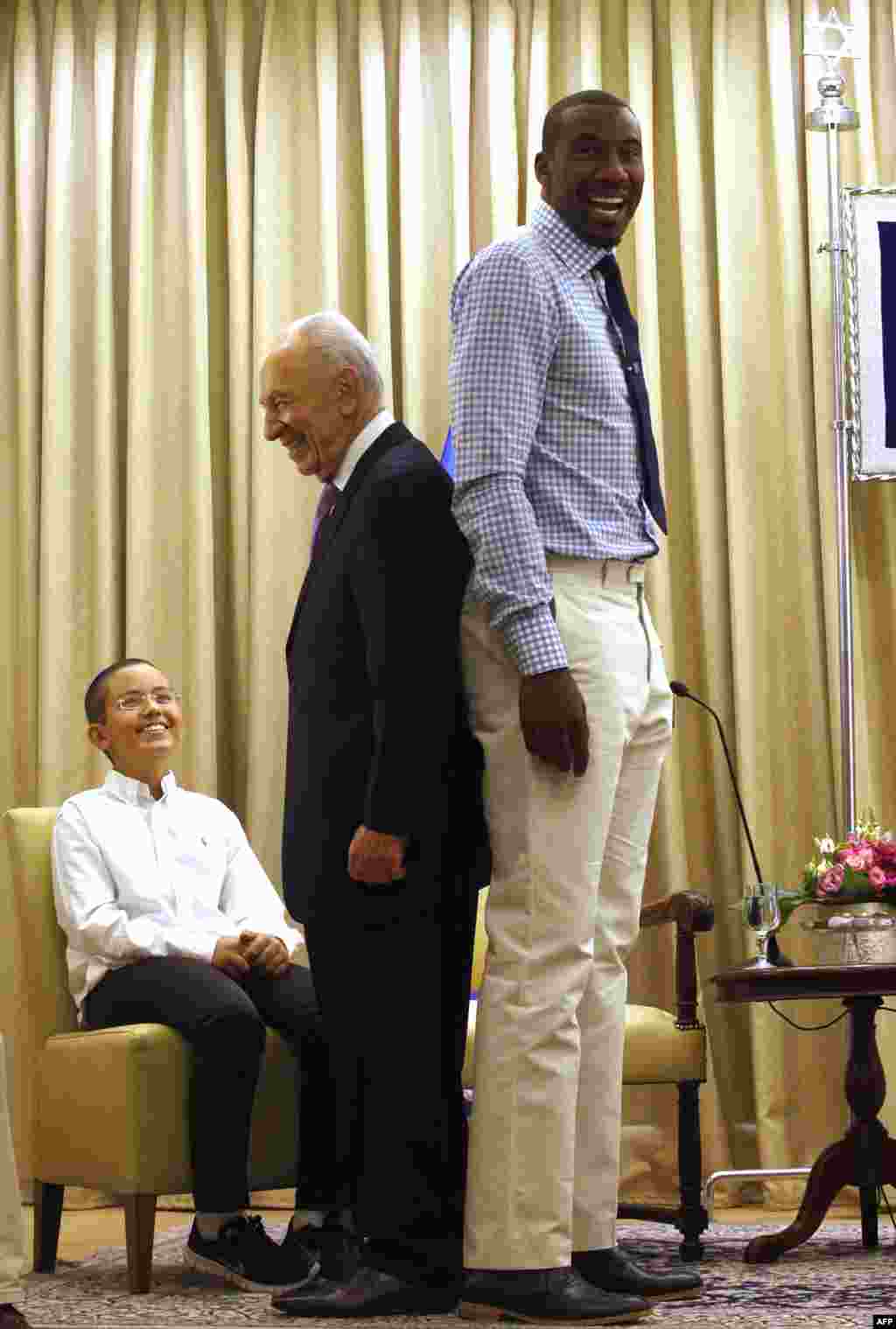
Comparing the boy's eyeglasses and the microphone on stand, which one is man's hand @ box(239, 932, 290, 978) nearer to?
the boy's eyeglasses

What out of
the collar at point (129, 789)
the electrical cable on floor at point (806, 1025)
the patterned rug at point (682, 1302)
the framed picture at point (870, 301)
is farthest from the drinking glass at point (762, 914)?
the framed picture at point (870, 301)

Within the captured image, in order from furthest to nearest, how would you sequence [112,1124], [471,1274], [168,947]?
[168,947]
[112,1124]
[471,1274]

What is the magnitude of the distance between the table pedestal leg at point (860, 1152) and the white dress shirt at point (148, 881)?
1046 millimetres

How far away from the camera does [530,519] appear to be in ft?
7.09

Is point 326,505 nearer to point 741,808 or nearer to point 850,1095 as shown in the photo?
point 850,1095

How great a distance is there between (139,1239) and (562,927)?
112 cm

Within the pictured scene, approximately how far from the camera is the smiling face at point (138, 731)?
3346 mm

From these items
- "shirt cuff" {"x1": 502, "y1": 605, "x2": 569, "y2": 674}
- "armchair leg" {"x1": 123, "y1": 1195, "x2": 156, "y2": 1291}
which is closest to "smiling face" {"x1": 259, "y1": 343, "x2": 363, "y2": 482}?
"shirt cuff" {"x1": 502, "y1": 605, "x2": 569, "y2": 674}

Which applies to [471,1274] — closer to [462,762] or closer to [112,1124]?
[462,762]

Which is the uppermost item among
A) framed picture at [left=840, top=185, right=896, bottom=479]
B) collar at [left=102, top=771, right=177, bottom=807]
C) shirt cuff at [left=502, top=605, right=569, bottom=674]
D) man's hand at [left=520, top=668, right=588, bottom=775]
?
framed picture at [left=840, top=185, right=896, bottom=479]

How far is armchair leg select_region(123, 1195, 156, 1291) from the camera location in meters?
2.79

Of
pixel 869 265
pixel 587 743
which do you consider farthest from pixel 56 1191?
pixel 869 265

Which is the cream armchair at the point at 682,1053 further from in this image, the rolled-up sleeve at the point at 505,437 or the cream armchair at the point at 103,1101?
the rolled-up sleeve at the point at 505,437

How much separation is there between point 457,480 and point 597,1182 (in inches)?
37.4
